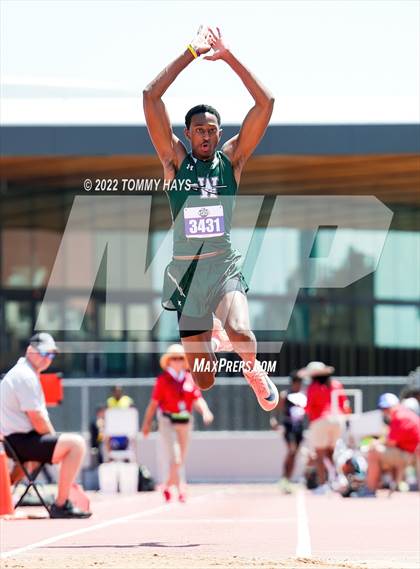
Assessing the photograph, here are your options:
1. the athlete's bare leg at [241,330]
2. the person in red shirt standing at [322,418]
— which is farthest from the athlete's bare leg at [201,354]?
the person in red shirt standing at [322,418]

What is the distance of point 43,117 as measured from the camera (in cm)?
2441

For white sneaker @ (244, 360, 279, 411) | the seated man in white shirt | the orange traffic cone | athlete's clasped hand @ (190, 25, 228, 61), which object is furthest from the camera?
the orange traffic cone

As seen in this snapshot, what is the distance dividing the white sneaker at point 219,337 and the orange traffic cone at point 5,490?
4.17m

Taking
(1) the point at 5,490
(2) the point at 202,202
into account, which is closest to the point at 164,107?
(2) the point at 202,202

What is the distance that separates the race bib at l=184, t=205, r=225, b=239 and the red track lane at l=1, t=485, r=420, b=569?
7.03ft

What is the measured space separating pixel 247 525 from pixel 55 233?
18.0m

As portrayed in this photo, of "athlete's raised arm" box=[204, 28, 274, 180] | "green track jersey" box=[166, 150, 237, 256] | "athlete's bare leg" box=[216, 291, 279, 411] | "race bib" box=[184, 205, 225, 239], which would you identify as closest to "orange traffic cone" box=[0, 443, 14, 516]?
"athlete's bare leg" box=[216, 291, 279, 411]

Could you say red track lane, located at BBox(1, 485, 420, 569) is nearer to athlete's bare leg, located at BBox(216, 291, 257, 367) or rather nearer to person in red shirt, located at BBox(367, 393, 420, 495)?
person in red shirt, located at BBox(367, 393, 420, 495)

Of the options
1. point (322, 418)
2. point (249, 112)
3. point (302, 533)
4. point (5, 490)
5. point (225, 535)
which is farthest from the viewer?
point (322, 418)

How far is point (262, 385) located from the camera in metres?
9.10

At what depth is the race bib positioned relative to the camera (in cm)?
861

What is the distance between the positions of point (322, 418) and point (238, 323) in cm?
944

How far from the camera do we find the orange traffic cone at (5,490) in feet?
41.4

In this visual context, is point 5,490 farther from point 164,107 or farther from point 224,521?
point 164,107
